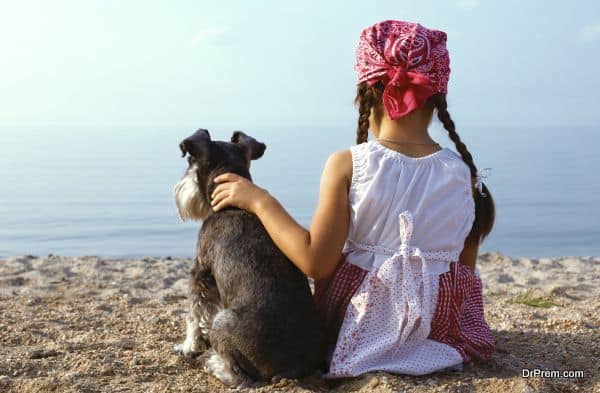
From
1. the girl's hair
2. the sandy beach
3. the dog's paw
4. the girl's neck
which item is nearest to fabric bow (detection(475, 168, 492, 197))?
the girl's hair

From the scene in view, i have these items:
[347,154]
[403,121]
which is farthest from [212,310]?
[403,121]

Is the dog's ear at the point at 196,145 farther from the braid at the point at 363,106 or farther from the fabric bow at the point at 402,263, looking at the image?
the fabric bow at the point at 402,263

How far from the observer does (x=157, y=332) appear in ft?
21.8

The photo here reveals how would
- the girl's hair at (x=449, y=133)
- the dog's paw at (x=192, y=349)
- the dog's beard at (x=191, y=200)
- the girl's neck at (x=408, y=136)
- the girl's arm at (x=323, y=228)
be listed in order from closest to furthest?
1. the girl's arm at (x=323, y=228)
2. the girl's neck at (x=408, y=136)
3. the girl's hair at (x=449, y=133)
4. the dog's paw at (x=192, y=349)
5. the dog's beard at (x=191, y=200)

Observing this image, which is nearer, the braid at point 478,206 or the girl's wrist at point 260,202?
the girl's wrist at point 260,202

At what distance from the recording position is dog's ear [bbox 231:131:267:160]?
A: 5729 mm

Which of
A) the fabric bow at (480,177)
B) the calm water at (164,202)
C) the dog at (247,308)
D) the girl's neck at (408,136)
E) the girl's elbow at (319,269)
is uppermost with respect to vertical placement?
the girl's neck at (408,136)

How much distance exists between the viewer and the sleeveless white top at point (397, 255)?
4641mm

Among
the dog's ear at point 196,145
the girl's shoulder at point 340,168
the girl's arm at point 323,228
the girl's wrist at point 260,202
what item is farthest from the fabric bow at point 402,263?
the dog's ear at point 196,145

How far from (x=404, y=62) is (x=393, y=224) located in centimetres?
101

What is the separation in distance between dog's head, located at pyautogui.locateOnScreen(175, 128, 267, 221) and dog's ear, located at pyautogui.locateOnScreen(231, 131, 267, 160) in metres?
0.07

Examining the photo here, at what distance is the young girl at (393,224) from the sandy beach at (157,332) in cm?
26

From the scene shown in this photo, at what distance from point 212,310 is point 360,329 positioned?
1.08m

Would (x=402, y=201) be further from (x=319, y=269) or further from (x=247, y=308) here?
(x=247, y=308)
